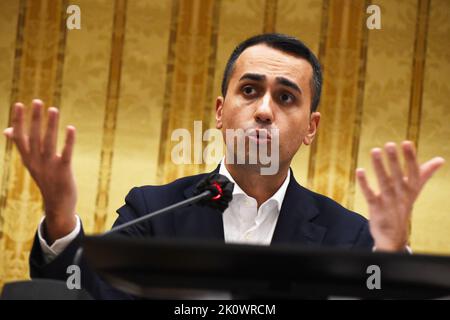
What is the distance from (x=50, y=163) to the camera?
1282 millimetres

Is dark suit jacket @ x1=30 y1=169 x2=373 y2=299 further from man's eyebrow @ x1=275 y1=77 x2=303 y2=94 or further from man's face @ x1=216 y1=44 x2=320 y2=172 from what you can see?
man's eyebrow @ x1=275 y1=77 x2=303 y2=94

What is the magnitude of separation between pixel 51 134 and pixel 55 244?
0.86ft

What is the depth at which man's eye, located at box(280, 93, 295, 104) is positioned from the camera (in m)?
2.01

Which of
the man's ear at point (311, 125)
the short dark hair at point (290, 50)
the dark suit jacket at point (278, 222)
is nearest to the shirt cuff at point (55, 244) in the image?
the dark suit jacket at point (278, 222)

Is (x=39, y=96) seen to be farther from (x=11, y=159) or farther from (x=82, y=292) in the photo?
(x=82, y=292)

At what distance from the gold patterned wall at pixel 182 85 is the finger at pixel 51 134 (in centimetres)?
259

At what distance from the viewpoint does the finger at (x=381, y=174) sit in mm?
1161

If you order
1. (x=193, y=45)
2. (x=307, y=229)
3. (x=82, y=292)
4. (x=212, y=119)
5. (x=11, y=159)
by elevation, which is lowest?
(x=82, y=292)

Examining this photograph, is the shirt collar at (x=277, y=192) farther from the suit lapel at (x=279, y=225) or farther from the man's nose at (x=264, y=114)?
the man's nose at (x=264, y=114)

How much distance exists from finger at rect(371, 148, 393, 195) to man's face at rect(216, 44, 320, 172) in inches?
28.0

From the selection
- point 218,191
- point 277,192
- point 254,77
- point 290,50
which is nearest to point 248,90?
point 254,77
